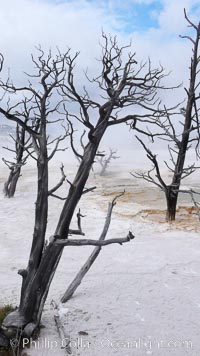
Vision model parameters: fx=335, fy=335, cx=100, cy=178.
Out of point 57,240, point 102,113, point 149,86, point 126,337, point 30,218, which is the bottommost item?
point 126,337

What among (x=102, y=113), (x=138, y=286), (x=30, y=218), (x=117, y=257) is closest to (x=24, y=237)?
(x=30, y=218)

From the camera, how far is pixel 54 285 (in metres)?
8.06

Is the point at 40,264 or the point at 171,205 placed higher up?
the point at 171,205

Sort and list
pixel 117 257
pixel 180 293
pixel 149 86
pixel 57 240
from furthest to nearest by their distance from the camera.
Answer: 1. pixel 117 257
2. pixel 180 293
3. pixel 149 86
4. pixel 57 240

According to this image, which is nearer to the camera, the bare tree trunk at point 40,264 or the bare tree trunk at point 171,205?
the bare tree trunk at point 40,264

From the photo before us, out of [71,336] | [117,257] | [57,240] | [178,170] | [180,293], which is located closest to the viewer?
[57,240]

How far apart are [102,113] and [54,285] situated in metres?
4.42

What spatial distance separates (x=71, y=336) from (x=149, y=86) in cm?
489

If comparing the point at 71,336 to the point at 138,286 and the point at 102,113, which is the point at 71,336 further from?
the point at 102,113

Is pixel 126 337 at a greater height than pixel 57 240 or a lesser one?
lesser

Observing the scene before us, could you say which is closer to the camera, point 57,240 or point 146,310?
point 57,240

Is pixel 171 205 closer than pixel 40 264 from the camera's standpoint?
No

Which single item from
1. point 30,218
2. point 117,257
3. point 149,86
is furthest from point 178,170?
point 149,86

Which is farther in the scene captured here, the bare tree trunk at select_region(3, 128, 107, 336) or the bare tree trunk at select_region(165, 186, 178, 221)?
the bare tree trunk at select_region(165, 186, 178, 221)
